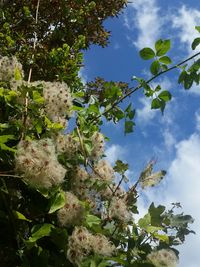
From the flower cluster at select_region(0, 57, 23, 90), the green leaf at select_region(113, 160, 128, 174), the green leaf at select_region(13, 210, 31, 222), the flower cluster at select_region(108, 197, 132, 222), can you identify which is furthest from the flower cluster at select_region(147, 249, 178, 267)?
the flower cluster at select_region(0, 57, 23, 90)

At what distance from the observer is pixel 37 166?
7.32 ft

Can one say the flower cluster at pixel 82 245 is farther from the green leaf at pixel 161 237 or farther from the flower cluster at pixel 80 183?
the green leaf at pixel 161 237

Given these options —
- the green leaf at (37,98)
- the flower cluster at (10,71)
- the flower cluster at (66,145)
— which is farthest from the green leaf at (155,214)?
the flower cluster at (10,71)

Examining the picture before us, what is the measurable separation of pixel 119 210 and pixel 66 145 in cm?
47

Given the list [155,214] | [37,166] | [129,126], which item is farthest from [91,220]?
[129,126]

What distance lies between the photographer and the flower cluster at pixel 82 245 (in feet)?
7.48

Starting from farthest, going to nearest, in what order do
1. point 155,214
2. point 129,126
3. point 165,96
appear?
point 129,126, point 165,96, point 155,214

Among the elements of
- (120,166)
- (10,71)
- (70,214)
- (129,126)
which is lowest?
(70,214)

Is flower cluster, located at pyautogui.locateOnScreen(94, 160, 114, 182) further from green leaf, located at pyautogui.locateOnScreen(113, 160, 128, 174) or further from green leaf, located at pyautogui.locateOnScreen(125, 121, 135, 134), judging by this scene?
green leaf, located at pyautogui.locateOnScreen(125, 121, 135, 134)

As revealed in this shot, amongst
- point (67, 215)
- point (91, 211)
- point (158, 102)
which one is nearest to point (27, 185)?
point (67, 215)

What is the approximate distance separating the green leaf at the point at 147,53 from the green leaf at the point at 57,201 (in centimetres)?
105

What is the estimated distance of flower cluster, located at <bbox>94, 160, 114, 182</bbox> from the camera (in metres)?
2.82

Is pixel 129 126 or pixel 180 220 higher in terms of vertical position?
pixel 129 126

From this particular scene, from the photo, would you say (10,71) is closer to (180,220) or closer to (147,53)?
(147,53)
